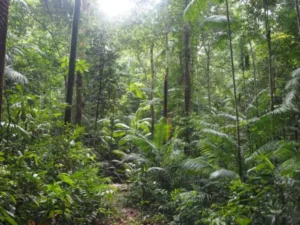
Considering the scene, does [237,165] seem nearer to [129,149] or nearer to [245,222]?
[245,222]

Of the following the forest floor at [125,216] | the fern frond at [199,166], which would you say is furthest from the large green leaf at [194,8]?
the forest floor at [125,216]

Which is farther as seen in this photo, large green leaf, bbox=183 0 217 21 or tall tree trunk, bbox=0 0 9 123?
large green leaf, bbox=183 0 217 21

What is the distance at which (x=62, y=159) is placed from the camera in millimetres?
6648

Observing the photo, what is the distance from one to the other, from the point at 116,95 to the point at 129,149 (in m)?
3.79

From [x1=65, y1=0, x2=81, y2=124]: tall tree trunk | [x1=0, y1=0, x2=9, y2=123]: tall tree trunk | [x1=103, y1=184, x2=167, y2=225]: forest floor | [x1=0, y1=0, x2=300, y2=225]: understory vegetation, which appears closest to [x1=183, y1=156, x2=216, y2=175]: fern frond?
[x1=0, y1=0, x2=300, y2=225]: understory vegetation

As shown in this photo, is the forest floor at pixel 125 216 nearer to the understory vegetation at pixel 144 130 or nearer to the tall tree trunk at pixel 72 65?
the understory vegetation at pixel 144 130

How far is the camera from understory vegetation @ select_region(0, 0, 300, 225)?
4.57 m

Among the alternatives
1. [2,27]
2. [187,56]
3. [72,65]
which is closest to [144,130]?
[187,56]

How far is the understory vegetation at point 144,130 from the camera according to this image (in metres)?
4.57

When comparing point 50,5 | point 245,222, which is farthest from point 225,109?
point 245,222

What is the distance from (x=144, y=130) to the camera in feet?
47.7

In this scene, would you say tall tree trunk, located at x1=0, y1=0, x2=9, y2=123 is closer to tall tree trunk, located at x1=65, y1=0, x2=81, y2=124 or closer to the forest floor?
the forest floor

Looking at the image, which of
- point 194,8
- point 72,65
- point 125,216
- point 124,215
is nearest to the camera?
point 125,216

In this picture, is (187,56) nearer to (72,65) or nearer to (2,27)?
(72,65)
